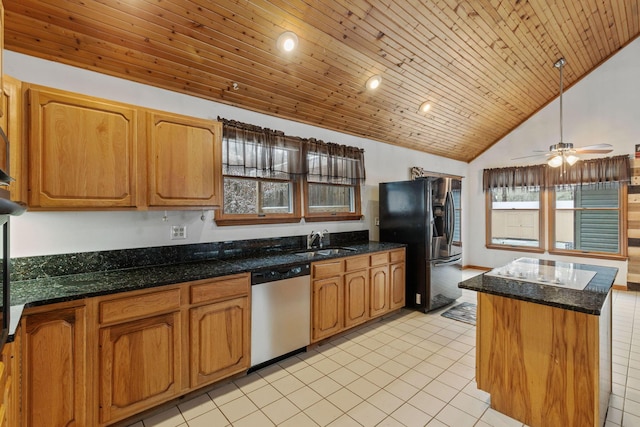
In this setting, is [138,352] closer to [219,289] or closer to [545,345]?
[219,289]

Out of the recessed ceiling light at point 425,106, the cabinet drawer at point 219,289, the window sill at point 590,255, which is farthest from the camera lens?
the window sill at point 590,255

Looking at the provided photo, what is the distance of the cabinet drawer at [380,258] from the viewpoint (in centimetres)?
349

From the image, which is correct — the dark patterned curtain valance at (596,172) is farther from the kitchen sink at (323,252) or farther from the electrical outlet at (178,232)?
the electrical outlet at (178,232)

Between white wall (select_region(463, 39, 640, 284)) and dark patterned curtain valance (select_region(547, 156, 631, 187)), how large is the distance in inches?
6.6

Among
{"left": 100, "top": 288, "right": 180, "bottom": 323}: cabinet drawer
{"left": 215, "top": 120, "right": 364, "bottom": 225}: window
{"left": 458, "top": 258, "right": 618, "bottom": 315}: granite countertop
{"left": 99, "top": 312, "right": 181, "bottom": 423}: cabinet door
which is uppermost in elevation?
{"left": 215, "top": 120, "right": 364, "bottom": 225}: window

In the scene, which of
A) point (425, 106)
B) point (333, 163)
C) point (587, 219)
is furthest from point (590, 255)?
point (333, 163)

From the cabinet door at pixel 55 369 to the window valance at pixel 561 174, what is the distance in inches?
223

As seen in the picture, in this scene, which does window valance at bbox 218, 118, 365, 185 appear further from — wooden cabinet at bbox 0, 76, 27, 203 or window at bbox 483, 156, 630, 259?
window at bbox 483, 156, 630, 259

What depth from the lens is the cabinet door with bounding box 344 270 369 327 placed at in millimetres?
3207

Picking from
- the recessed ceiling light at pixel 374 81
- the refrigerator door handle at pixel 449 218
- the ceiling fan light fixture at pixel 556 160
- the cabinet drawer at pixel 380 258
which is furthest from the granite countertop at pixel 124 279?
the ceiling fan light fixture at pixel 556 160

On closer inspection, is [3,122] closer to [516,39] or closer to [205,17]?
[205,17]

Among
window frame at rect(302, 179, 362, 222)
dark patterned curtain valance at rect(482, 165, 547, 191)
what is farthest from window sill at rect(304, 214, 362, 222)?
dark patterned curtain valance at rect(482, 165, 547, 191)

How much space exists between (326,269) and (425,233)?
155 cm

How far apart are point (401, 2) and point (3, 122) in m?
2.87
